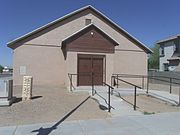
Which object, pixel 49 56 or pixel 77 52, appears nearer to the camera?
pixel 77 52

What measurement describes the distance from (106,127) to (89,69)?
35.9ft

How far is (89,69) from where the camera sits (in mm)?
18016

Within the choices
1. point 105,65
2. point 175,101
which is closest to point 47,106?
point 175,101

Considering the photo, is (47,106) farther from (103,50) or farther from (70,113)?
(103,50)

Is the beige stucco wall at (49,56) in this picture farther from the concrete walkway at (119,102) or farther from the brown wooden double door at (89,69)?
the concrete walkway at (119,102)

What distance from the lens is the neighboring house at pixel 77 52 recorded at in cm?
1770

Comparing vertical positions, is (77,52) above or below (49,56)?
above

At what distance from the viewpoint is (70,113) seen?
9.23 meters

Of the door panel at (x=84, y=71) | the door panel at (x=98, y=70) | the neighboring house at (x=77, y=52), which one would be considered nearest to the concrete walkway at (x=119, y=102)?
the door panel at (x=84, y=71)

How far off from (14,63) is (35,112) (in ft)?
35.8

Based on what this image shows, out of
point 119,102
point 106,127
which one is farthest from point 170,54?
point 106,127

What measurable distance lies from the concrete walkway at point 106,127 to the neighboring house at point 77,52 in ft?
30.5

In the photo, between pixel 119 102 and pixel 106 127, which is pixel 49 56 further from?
pixel 106 127

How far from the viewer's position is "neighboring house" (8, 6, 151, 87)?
58.1 ft
